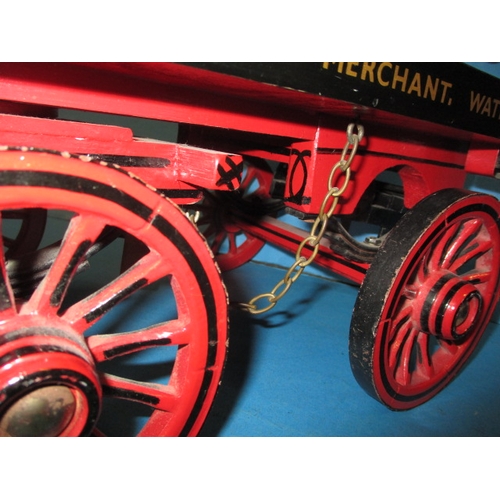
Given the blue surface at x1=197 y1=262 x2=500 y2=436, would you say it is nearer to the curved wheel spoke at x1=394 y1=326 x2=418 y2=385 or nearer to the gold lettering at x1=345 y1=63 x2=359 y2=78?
the curved wheel spoke at x1=394 y1=326 x2=418 y2=385

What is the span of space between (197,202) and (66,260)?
1.58ft

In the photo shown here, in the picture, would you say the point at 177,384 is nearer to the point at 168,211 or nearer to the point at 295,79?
Result: the point at 168,211

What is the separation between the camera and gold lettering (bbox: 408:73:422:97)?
39.3 inches

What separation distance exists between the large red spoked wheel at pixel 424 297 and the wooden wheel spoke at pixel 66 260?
770 millimetres

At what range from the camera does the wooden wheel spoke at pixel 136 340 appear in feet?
2.52

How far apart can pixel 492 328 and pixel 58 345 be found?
2.31m

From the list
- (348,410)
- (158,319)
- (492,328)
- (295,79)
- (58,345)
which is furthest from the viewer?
(492,328)

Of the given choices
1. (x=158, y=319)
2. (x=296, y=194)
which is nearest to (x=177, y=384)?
(x=296, y=194)

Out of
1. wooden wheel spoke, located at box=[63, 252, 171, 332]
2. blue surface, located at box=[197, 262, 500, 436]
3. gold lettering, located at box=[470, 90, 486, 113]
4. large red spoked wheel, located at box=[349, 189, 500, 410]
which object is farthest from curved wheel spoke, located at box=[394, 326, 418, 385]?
wooden wheel spoke, located at box=[63, 252, 171, 332]

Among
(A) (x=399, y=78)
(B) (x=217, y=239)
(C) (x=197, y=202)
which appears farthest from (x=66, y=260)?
(B) (x=217, y=239)

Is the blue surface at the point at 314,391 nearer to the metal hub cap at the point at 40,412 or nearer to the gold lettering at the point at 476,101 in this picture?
the metal hub cap at the point at 40,412

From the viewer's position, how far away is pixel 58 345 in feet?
2.14

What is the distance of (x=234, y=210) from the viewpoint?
221cm

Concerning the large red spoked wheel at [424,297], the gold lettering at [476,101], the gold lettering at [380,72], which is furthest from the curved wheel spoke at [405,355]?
the gold lettering at [380,72]
